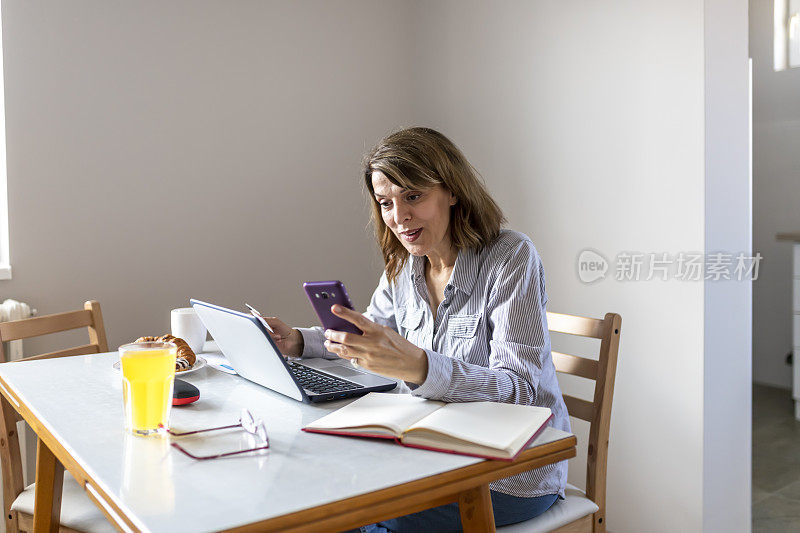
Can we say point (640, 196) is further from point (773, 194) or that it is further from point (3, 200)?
point (773, 194)

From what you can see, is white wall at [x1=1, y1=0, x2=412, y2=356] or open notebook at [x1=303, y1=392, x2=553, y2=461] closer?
open notebook at [x1=303, y1=392, x2=553, y2=461]

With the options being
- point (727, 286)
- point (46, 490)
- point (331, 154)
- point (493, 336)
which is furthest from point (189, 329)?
point (727, 286)

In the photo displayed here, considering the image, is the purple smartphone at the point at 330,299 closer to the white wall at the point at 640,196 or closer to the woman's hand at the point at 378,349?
the woman's hand at the point at 378,349

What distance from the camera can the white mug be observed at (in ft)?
5.26

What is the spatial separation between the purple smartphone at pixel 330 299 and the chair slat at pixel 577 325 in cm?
62

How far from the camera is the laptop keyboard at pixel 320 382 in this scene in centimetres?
121

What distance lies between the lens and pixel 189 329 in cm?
161

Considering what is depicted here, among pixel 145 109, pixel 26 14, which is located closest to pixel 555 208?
pixel 145 109

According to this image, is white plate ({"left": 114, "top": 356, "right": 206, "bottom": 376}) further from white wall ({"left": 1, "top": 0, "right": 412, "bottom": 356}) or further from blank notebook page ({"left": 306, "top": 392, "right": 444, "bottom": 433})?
white wall ({"left": 1, "top": 0, "right": 412, "bottom": 356})

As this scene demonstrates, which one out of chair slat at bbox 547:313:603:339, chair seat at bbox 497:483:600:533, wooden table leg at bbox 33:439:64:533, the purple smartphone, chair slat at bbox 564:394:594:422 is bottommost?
chair seat at bbox 497:483:600:533

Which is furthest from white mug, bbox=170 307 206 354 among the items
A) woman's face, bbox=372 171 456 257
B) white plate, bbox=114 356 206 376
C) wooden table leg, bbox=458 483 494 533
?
wooden table leg, bbox=458 483 494 533

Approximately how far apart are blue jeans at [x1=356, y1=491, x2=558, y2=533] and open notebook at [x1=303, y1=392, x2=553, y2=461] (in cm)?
24

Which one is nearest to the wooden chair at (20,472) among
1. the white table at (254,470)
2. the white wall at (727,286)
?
the white table at (254,470)

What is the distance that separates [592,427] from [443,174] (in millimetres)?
596
